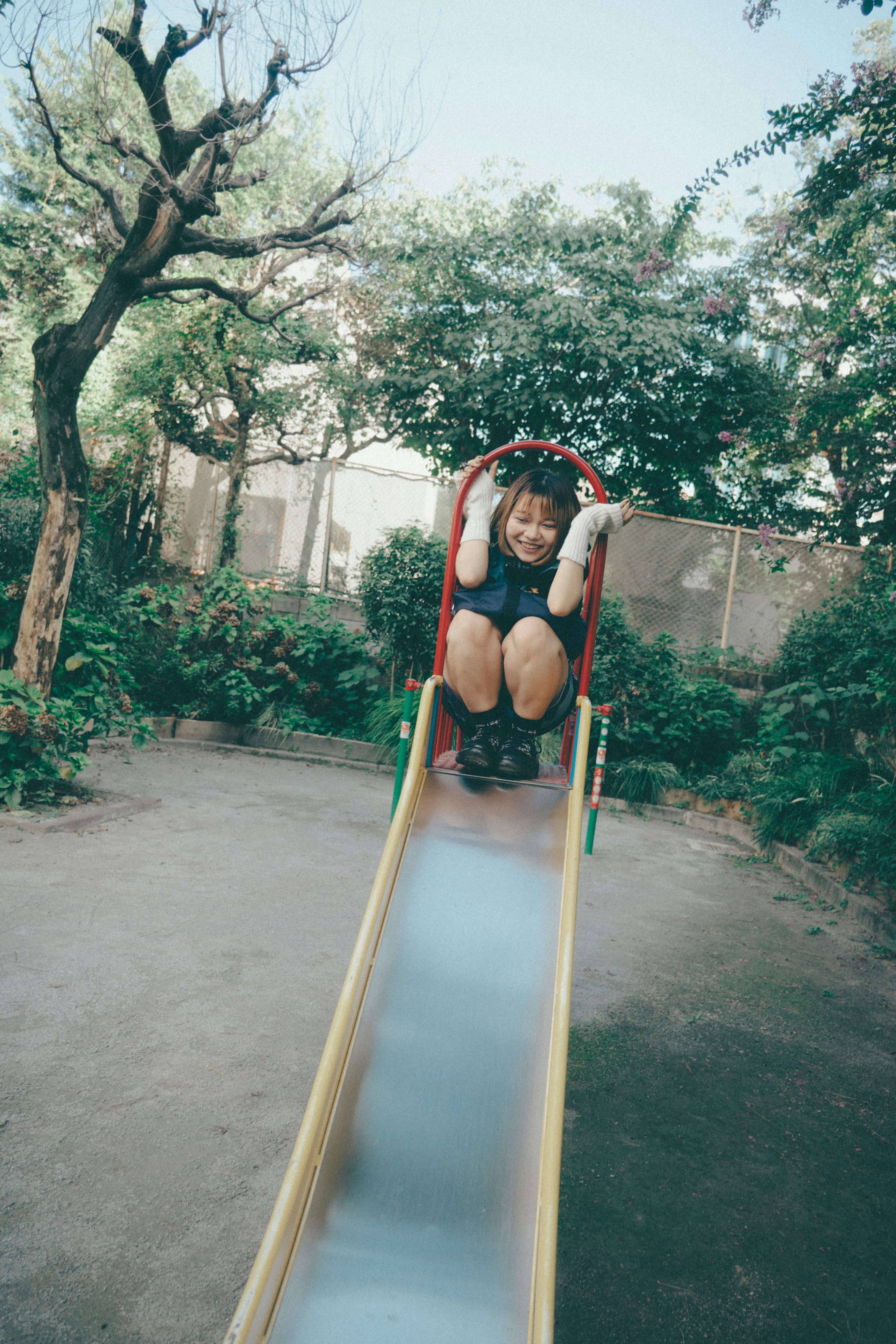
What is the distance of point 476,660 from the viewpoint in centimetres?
306

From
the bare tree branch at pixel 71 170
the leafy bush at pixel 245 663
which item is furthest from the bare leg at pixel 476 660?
the leafy bush at pixel 245 663

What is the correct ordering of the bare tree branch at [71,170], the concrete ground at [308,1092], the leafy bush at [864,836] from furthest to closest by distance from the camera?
the leafy bush at [864,836] < the bare tree branch at [71,170] < the concrete ground at [308,1092]

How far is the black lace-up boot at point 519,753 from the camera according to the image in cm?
304

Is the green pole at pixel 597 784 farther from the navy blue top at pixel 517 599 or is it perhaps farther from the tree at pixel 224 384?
the tree at pixel 224 384

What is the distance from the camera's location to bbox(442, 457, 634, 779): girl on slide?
3062 mm

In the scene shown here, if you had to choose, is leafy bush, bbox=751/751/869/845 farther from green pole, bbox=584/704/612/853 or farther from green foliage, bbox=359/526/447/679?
green foliage, bbox=359/526/447/679

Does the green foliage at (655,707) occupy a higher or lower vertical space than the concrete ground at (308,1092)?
higher

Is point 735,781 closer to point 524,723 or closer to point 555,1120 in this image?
point 524,723

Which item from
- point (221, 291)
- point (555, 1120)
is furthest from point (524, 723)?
point (221, 291)

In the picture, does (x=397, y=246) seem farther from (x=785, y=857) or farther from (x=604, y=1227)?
(x=604, y=1227)

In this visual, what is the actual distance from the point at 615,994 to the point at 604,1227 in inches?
60.3

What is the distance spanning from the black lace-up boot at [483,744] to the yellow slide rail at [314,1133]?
0.47 meters

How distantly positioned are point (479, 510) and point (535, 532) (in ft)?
0.79

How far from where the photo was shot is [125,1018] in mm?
2760
